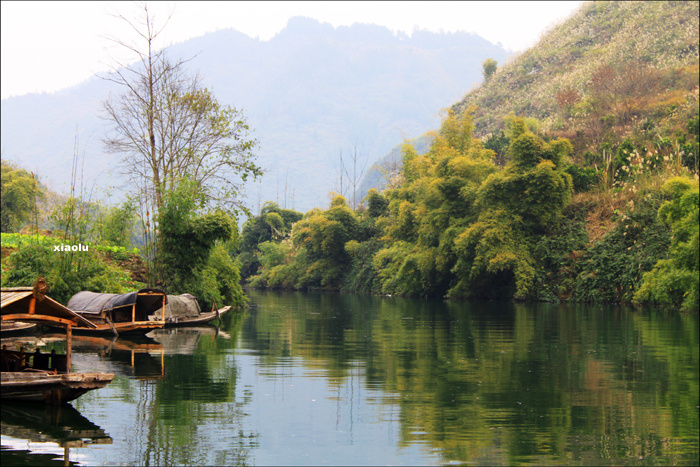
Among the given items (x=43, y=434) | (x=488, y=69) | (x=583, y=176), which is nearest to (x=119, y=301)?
(x=43, y=434)

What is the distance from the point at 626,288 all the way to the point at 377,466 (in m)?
28.2

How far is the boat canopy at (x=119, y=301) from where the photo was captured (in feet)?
62.3

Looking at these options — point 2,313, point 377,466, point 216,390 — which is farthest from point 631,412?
point 2,313

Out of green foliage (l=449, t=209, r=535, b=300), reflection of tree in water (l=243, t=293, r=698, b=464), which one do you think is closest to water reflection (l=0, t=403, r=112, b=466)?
reflection of tree in water (l=243, t=293, r=698, b=464)

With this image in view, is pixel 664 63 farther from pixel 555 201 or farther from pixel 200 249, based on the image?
pixel 200 249

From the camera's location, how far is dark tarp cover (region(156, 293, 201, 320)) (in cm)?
2359

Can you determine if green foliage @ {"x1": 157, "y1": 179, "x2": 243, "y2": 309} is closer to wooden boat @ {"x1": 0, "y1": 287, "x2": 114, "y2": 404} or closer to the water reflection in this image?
wooden boat @ {"x1": 0, "y1": 287, "x2": 114, "y2": 404}

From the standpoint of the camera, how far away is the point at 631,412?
9695 mm

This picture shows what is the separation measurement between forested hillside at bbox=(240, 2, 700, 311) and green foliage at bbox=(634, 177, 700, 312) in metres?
0.05

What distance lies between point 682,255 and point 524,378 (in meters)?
17.0

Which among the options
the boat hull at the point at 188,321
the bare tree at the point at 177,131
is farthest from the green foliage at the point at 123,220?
the boat hull at the point at 188,321

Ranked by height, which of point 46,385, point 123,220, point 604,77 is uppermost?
point 604,77

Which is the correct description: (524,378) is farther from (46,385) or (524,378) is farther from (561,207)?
(561,207)

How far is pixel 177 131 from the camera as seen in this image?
3284 centimetres
